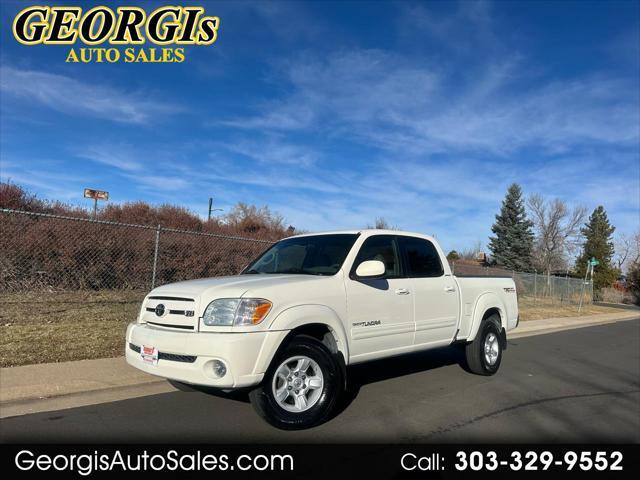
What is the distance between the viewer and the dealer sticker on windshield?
4.62 metres

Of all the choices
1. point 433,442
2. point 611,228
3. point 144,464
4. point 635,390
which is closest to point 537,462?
point 433,442

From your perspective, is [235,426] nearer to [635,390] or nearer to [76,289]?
[635,390]

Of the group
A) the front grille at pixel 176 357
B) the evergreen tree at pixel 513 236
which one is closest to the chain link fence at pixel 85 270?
the front grille at pixel 176 357

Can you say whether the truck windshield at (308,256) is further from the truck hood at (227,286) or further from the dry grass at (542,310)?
the dry grass at (542,310)

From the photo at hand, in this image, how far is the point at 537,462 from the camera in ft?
13.7

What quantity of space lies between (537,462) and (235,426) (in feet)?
8.86

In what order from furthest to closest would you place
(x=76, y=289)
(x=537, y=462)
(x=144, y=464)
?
1. (x=76, y=289)
2. (x=537, y=462)
3. (x=144, y=464)

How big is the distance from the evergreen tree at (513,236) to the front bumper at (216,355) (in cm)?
4622

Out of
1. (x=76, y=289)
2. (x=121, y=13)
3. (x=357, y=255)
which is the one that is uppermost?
(x=121, y=13)

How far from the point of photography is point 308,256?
5895mm

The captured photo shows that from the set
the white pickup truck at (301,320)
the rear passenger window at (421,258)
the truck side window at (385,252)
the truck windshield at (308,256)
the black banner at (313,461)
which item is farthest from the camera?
the rear passenger window at (421,258)

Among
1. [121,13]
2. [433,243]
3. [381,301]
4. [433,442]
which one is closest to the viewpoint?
[433,442]

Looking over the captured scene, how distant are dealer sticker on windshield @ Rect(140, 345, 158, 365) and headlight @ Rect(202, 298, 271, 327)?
Result: 0.64 m

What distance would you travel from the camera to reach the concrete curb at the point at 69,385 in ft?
17.2
